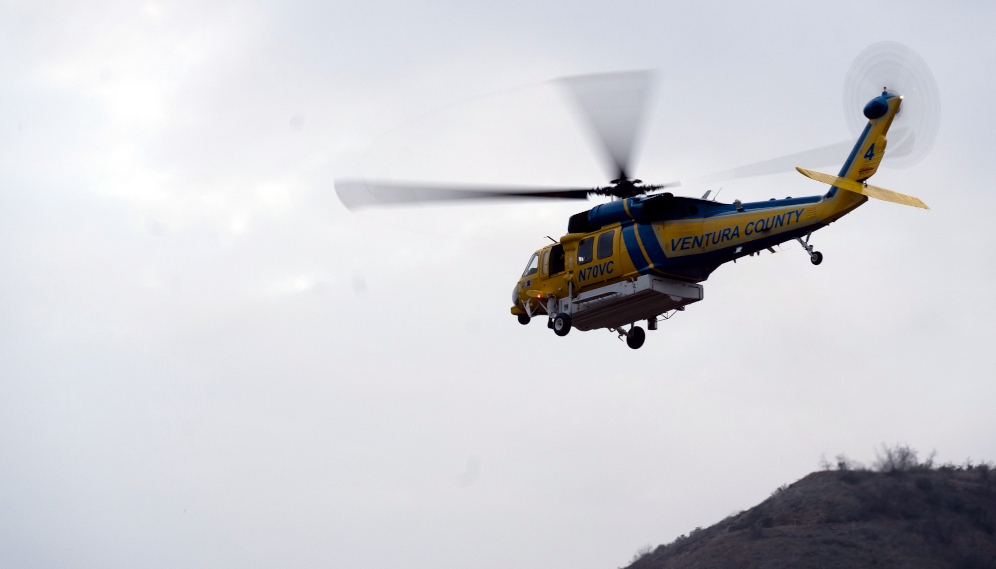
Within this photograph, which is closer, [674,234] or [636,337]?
[674,234]

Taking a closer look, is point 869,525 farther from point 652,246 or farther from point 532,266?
point 652,246

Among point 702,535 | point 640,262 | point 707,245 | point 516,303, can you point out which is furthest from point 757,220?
point 702,535

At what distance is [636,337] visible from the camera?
2853cm

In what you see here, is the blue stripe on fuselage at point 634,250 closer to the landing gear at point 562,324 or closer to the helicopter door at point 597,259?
the helicopter door at point 597,259

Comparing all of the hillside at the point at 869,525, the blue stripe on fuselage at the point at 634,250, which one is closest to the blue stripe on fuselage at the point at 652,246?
the blue stripe on fuselage at the point at 634,250

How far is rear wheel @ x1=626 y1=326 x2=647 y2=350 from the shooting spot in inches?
1122

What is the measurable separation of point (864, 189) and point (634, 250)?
5.75 m

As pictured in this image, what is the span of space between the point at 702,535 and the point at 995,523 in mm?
16242

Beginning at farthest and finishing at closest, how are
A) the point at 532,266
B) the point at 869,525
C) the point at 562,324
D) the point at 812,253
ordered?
the point at 869,525
the point at 532,266
the point at 562,324
the point at 812,253

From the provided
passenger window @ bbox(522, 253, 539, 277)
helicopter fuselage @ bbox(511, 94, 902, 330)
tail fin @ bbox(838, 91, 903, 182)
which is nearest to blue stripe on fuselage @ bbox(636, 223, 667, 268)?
helicopter fuselage @ bbox(511, 94, 902, 330)

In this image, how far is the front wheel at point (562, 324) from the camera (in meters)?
27.7

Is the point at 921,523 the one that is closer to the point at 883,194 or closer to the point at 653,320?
the point at 653,320

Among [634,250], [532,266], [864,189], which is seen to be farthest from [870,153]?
[532,266]

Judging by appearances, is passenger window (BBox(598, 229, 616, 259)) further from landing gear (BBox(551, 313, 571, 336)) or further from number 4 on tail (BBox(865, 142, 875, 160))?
number 4 on tail (BBox(865, 142, 875, 160))
